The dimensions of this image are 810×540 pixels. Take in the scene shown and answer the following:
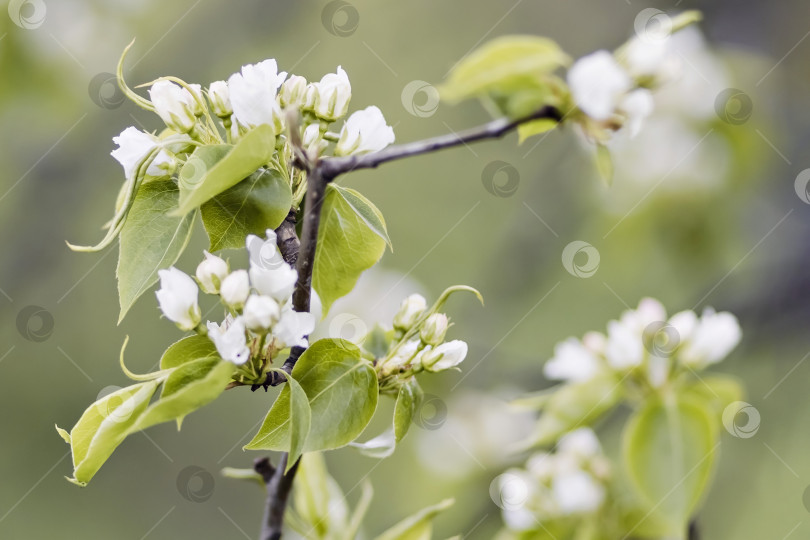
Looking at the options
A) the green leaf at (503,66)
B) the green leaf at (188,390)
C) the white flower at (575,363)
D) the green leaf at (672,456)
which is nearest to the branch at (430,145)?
the green leaf at (503,66)

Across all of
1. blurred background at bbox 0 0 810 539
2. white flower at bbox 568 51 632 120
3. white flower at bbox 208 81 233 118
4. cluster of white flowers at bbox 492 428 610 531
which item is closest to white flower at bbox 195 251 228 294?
white flower at bbox 208 81 233 118

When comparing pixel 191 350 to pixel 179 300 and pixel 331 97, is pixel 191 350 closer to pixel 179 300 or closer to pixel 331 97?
pixel 179 300

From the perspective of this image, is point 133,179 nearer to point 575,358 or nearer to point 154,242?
point 154,242

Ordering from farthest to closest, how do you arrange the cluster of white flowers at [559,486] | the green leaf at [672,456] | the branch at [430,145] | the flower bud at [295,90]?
the cluster of white flowers at [559,486], the green leaf at [672,456], the flower bud at [295,90], the branch at [430,145]

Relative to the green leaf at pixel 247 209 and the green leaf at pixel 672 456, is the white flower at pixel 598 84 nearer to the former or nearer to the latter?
the green leaf at pixel 247 209

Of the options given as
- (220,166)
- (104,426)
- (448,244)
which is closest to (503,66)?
(220,166)

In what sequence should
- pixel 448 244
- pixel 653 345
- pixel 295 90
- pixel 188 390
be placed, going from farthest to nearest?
pixel 448 244
pixel 653 345
pixel 295 90
pixel 188 390

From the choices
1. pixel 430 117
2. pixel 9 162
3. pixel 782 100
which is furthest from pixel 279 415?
pixel 430 117
